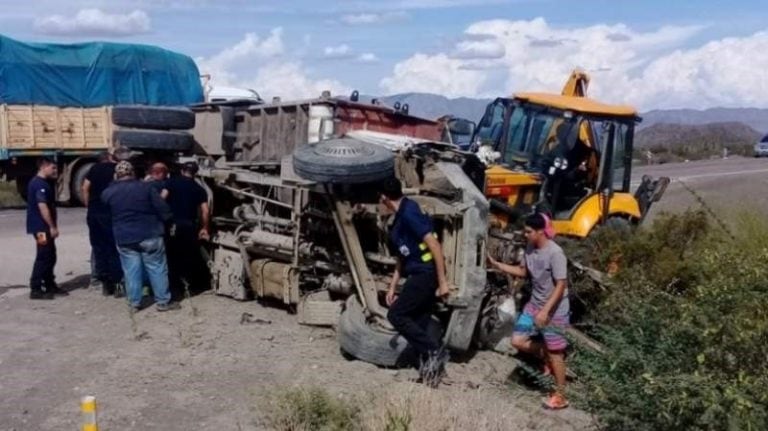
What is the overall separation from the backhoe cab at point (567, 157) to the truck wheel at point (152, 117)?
3430 mm

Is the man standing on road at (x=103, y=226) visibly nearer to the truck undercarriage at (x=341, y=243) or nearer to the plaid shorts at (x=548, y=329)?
the truck undercarriage at (x=341, y=243)

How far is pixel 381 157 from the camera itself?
30.6 ft

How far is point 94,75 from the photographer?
80.6 feet

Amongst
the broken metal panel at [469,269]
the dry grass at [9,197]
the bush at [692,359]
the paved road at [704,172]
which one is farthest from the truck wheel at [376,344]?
the paved road at [704,172]

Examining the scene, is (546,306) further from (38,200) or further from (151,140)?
(38,200)

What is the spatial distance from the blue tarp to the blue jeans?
1322 cm

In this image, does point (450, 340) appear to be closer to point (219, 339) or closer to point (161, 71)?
point (219, 339)

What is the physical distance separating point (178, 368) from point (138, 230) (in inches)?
94.4

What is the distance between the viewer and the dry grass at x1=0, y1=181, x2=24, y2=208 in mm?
26094

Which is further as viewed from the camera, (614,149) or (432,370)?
(614,149)

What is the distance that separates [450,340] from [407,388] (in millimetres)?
1571

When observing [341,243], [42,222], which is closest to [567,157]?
[341,243]

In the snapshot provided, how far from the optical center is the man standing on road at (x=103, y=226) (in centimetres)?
1191

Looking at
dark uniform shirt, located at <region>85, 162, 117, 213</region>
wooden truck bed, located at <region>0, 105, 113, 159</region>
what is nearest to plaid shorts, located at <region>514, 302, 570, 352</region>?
dark uniform shirt, located at <region>85, 162, 117, 213</region>
